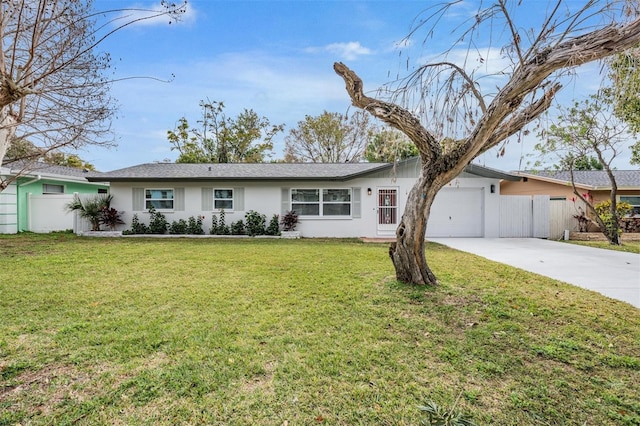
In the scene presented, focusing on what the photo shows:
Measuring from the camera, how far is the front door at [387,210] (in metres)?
13.6

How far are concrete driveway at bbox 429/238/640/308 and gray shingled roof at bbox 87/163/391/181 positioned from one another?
5.36 meters

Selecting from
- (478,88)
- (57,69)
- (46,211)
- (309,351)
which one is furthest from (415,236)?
(46,211)

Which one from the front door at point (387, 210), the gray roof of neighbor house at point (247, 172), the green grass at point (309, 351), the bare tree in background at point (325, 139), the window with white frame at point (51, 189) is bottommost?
the green grass at point (309, 351)

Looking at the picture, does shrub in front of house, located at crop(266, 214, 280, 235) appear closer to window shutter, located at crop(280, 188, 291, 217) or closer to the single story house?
window shutter, located at crop(280, 188, 291, 217)

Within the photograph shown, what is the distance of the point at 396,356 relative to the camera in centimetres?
303

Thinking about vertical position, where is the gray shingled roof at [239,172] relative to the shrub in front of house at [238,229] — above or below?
above

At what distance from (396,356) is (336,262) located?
4580mm

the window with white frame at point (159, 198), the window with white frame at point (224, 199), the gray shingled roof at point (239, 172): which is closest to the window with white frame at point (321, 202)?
the gray shingled roof at point (239, 172)

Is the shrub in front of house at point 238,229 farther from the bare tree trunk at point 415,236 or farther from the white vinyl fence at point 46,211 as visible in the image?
the bare tree trunk at point 415,236

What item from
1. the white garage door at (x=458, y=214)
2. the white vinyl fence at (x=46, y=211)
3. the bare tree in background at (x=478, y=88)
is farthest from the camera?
the white vinyl fence at (x=46, y=211)

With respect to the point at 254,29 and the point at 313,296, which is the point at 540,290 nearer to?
the point at 313,296

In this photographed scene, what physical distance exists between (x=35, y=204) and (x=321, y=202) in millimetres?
13575

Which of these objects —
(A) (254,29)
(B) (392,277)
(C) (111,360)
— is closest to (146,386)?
(C) (111,360)

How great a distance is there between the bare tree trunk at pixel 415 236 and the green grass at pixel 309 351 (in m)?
0.29
